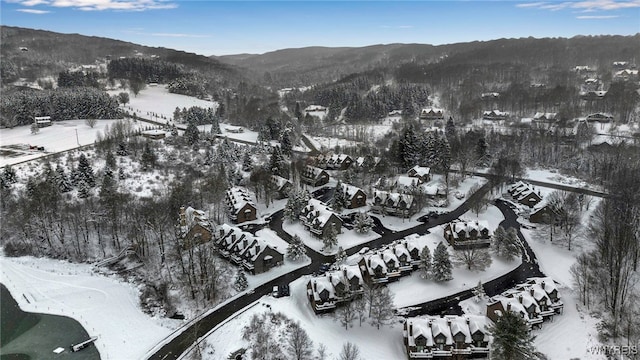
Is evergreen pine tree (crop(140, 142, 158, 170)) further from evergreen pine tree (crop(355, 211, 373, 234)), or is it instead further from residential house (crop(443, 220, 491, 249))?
residential house (crop(443, 220, 491, 249))

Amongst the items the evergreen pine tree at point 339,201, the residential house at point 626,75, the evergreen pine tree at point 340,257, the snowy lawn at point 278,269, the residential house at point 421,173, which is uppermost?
the residential house at point 626,75

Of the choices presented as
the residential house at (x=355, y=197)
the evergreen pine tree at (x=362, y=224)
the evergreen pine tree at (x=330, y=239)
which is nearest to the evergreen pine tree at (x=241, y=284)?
the evergreen pine tree at (x=330, y=239)

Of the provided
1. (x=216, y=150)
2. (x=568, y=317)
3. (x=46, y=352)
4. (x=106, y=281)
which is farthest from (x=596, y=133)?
(x=46, y=352)

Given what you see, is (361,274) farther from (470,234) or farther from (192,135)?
(192,135)

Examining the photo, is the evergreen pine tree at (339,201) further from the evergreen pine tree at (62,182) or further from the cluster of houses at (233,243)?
the evergreen pine tree at (62,182)

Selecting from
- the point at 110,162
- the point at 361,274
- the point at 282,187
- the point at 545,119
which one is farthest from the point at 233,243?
the point at 545,119

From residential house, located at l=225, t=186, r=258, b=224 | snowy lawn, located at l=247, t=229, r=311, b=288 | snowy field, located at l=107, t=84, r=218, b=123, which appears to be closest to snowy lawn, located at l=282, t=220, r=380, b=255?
snowy lawn, located at l=247, t=229, r=311, b=288

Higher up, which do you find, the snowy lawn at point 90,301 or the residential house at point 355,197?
the residential house at point 355,197

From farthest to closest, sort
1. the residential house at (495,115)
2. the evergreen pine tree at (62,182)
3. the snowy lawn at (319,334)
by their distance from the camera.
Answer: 1. the residential house at (495,115)
2. the evergreen pine tree at (62,182)
3. the snowy lawn at (319,334)
